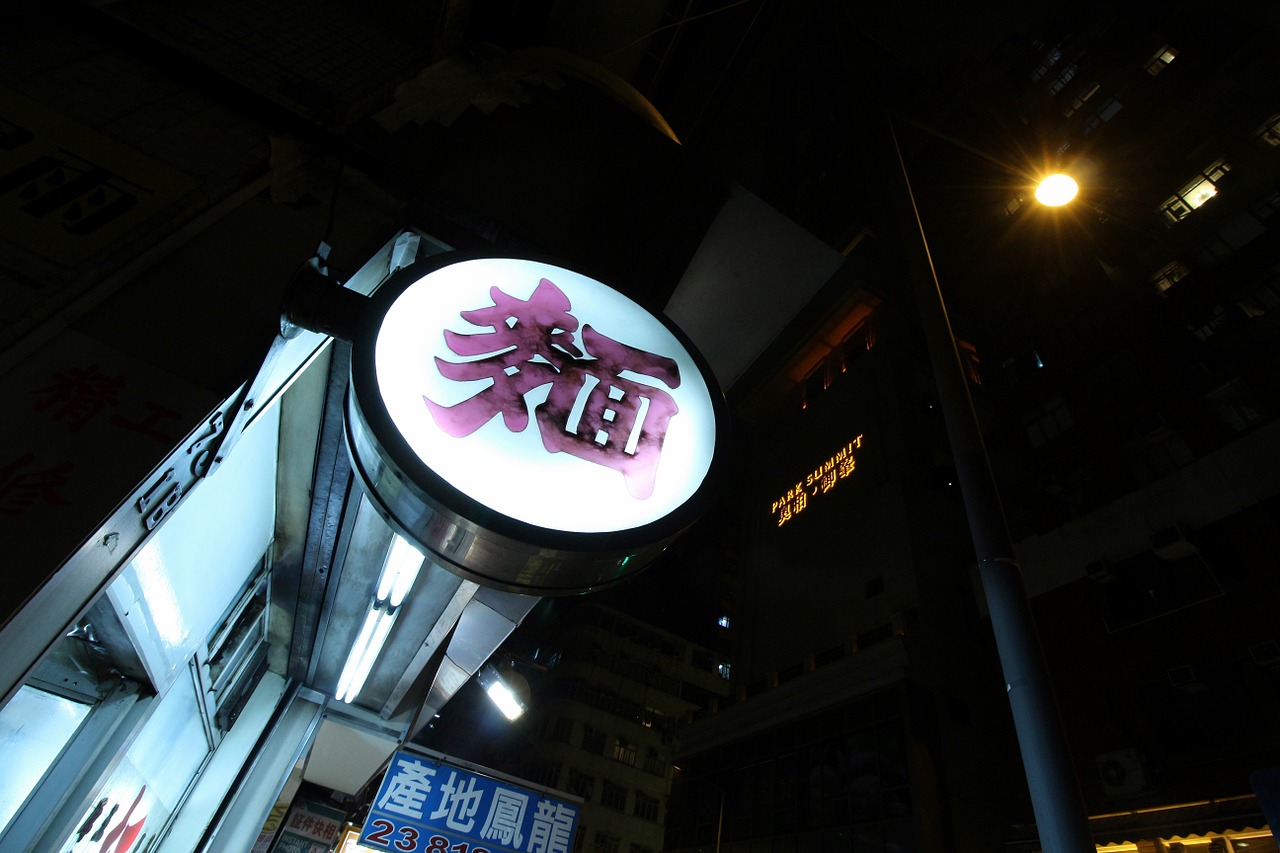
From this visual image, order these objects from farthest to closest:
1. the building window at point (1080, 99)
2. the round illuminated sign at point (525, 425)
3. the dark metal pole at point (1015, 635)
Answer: the building window at point (1080, 99) → the dark metal pole at point (1015, 635) → the round illuminated sign at point (525, 425)

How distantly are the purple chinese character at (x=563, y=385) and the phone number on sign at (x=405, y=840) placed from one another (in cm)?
502

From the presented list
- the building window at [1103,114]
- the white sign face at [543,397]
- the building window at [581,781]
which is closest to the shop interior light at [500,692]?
the white sign face at [543,397]

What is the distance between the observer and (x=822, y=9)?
46594mm

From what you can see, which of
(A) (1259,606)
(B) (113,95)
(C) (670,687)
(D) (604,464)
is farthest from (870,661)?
(C) (670,687)

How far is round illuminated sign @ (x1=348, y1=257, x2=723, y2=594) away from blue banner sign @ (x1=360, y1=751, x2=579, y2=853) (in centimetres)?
469

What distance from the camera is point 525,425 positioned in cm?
239

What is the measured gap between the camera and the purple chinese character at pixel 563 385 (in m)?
2.40

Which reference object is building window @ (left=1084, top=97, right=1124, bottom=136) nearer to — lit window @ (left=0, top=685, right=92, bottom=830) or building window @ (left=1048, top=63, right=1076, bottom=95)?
building window @ (left=1048, top=63, right=1076, bottom=95)

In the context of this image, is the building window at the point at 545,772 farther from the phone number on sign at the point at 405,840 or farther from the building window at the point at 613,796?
the phone number on sign at the point at 405,840

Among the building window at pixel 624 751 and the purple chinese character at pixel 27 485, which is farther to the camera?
the building window at pixel 624 751

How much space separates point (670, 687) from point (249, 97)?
49.8 metres

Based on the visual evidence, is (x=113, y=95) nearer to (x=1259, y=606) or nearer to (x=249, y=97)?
(x=249, y=97)

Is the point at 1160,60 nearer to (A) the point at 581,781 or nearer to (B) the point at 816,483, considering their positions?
(B) the point at 816,483

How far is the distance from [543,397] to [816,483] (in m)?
26.3
